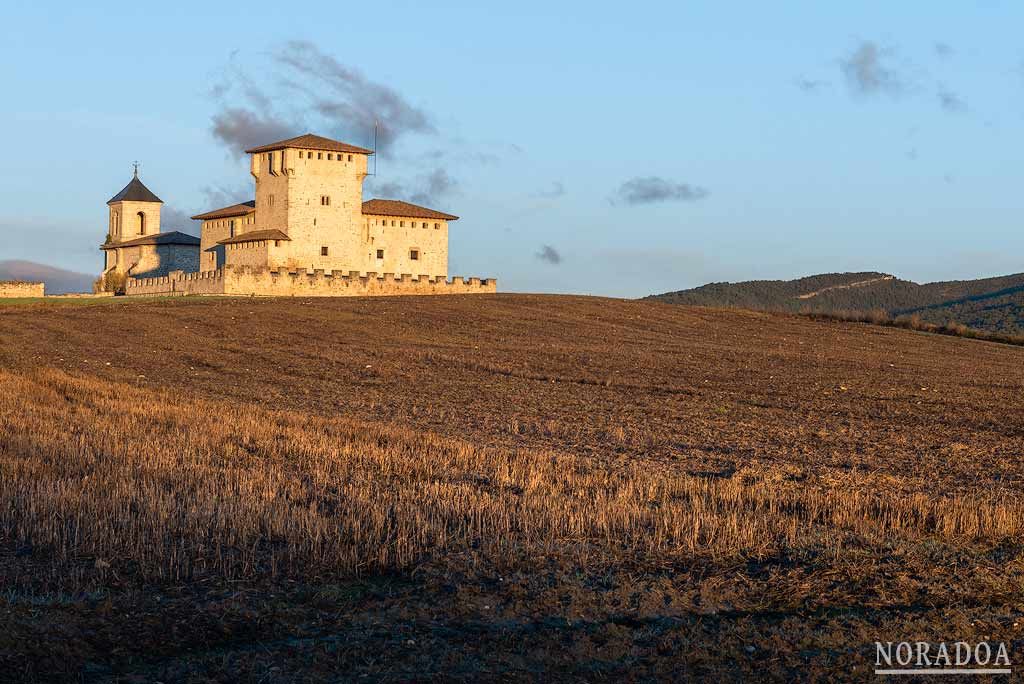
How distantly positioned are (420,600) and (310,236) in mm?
62832

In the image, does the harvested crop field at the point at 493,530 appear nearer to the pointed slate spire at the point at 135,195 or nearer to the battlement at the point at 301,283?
the battlement at the point at 301,283

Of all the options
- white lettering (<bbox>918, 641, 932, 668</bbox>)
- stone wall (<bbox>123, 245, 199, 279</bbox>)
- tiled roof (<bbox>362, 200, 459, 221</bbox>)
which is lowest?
white lettering (<bbox>918, 641, 932, 668</bbox>)

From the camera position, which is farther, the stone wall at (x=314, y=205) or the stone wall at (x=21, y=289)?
the stone wall at (x=314, y=205)

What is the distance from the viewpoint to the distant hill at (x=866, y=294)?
78.9 metres

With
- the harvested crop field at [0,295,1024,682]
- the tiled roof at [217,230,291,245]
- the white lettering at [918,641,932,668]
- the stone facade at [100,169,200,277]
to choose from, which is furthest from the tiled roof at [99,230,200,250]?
the white lettering at [918,641,932,668]

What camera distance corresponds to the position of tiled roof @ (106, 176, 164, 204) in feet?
288

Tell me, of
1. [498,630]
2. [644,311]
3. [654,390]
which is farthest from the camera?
[644,311]

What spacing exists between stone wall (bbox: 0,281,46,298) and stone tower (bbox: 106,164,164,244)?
866 inches

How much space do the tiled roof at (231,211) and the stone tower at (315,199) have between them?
1.45m

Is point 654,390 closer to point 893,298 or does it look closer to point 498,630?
point 498,630

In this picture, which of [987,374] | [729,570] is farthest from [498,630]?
[987,374]

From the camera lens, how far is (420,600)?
7.72 m

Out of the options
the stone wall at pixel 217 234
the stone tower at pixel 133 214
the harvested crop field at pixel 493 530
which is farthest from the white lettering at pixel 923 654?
the stone tower at pixel 133 214

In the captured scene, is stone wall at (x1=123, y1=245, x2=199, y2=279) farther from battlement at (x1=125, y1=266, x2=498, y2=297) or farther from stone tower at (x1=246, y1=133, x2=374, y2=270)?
battlement at (x1=125, y1=266, x2=498, y2=297)
